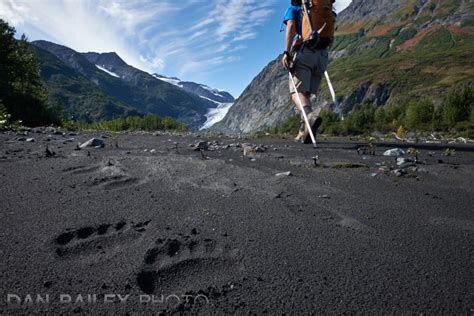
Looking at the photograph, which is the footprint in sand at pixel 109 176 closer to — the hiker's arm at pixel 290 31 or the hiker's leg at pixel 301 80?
the hiker's leg at pixel 301 80

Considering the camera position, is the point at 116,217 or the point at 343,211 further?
the point at 343,211

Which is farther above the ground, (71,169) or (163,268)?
(71,169)

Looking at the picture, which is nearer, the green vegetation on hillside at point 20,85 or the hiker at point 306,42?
the hiker at point 306,42

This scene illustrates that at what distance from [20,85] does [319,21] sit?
4229cm

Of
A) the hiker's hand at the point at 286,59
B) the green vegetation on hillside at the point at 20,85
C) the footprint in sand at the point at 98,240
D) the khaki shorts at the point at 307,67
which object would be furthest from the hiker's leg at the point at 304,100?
the green vegetation on hillside at the point at 20,85

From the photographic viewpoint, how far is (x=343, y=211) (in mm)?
2975

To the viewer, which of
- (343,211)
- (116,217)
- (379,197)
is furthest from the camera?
(379,197)

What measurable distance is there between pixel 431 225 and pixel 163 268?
2297mm

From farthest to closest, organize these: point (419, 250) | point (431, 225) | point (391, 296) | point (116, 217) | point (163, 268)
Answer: point (116, 217) → point (431, 225) → point (419, 250) → point (163, 268) → point (391, 296)

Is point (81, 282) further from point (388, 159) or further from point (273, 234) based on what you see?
point (388, 159)

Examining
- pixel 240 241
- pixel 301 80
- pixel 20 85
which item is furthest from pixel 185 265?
pixel 20 85

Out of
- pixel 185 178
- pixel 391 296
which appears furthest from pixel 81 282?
pixel 185 178

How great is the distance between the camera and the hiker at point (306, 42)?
7.10 metres

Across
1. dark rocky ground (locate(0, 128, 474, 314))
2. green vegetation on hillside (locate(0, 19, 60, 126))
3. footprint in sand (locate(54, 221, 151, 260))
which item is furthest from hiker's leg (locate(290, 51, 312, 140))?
green vegetation on hillside (locate(0, 19, 60, 126))
